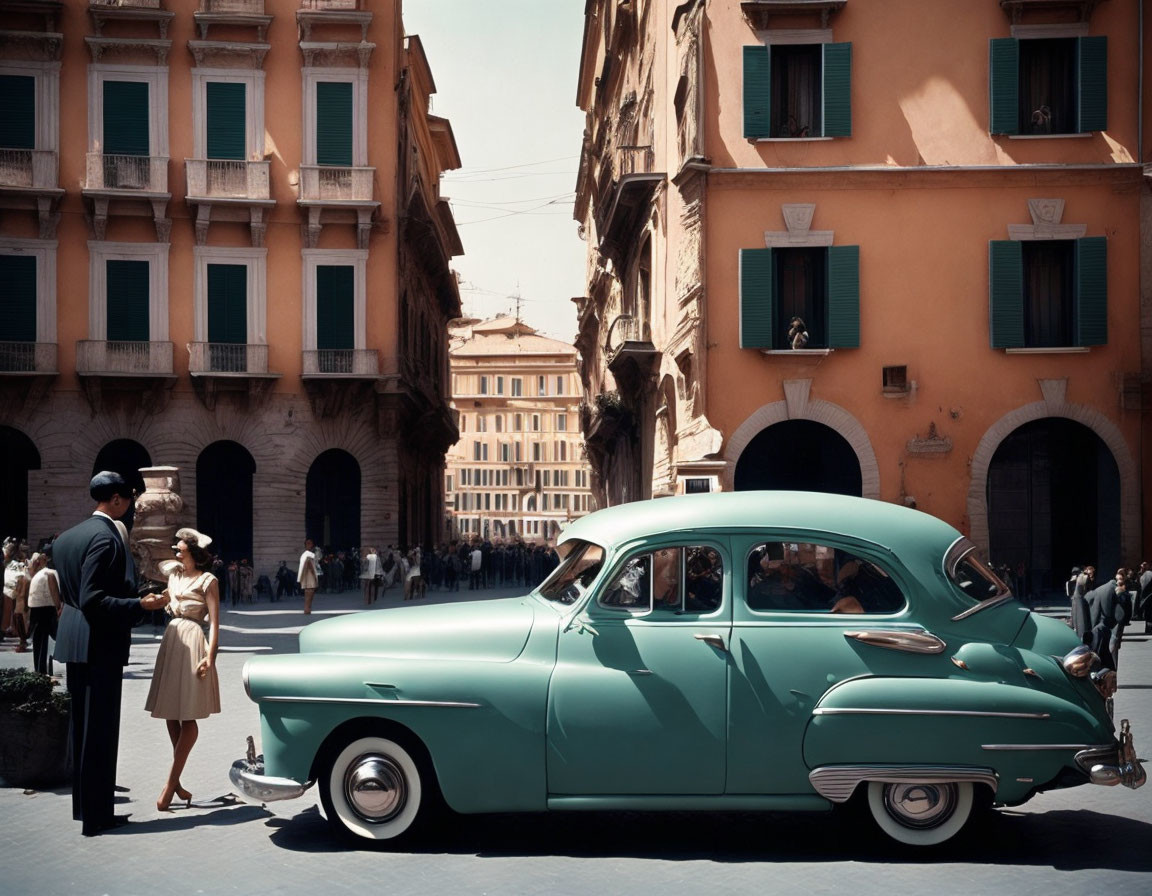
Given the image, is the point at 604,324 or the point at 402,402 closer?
the point at 402,402

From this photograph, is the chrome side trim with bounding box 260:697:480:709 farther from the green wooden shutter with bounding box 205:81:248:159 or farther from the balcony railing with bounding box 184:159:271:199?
the green wooden shutter with bounding box 205:81:248:159

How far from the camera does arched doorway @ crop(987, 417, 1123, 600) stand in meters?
26.8

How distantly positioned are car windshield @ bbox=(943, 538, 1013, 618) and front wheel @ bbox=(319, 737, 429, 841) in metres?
3.17

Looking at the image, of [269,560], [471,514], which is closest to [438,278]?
[269,560]

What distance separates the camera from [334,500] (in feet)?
120

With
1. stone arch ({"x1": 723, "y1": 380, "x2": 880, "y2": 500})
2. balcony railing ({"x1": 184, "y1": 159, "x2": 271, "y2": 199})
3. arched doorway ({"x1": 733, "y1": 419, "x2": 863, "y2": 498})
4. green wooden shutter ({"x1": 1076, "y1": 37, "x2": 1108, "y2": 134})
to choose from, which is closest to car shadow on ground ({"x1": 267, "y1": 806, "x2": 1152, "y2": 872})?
stone arch ({"x1": 723, "y1": 380, "x2": 880, "y2": 500})

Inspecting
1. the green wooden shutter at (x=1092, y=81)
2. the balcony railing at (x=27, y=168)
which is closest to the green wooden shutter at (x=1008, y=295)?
the green wooden shutter at (x=1092, y=81)

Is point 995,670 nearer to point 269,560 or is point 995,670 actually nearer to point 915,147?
point 915,147

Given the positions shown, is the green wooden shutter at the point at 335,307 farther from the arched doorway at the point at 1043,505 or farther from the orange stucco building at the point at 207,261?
the arched doorway at the point at 1043,505

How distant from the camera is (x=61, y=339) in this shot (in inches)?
1367

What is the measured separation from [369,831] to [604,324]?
44428 millimetres

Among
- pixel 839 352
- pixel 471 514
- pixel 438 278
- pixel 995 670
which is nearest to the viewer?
pixel 995 670

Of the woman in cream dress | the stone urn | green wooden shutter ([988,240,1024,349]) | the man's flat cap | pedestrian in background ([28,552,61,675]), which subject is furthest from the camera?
green wooden shutter ([988,240,1024,349])

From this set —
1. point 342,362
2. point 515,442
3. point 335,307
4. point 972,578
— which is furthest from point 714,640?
point 515,442
